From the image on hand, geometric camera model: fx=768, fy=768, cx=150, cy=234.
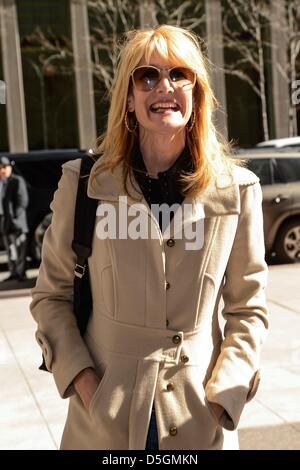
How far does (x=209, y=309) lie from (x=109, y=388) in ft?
1.21

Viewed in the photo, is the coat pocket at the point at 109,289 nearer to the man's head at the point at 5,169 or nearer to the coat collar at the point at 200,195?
the coat collar at the point at 200,195

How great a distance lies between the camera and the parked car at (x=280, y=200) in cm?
1197

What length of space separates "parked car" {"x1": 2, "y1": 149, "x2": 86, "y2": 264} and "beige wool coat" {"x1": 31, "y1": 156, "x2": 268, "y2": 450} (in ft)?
35.1

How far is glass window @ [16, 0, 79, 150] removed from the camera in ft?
110

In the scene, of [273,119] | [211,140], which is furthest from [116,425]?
[273,119]

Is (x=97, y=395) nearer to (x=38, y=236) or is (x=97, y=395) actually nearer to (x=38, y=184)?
(x=38, y=236)

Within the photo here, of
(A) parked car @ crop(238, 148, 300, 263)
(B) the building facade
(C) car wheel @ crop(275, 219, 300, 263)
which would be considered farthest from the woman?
(B) the building facade

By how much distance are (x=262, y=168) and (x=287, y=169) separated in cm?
40

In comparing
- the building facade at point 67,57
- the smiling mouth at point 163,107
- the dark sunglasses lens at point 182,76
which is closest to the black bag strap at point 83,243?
the smiling mouth at point 163,107

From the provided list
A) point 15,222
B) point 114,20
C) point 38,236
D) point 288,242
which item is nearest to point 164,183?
point 15,222

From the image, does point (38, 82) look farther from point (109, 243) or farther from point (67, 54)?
point (109, 243)

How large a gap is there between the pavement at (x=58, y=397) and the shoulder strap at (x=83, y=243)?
8.33 feet

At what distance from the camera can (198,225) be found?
224 cm

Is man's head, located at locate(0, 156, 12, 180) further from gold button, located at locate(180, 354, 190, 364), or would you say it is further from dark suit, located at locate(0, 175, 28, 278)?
gold button, located at locate(180, 354, 190, 364)
